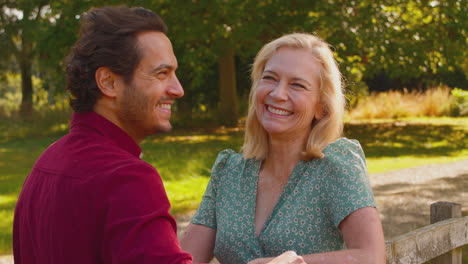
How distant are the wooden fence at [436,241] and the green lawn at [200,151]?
4.44 metres

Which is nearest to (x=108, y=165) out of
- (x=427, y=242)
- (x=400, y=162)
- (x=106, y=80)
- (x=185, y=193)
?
(x=106, y=80)

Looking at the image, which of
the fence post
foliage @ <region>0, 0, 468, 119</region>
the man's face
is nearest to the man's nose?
the man's face

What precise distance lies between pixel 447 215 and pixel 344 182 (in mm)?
1151

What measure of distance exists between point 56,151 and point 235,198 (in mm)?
1153

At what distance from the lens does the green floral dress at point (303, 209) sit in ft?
8.16

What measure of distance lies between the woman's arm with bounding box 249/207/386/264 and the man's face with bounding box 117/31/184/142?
784 mm

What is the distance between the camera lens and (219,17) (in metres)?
16.0

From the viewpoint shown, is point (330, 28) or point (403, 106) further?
→ point (403, 106)

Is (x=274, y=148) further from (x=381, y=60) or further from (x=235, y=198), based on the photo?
(x=381, y=60)

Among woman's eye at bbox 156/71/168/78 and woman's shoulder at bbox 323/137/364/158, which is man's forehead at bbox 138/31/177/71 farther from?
woman's shoulder at bbox 323/137/364/158

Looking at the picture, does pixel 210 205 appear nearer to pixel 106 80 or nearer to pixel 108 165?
pixel 106 80

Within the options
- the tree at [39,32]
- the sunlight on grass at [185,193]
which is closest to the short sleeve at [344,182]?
the sunlight on grass at [185,193]

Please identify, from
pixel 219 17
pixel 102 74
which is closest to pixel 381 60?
pixel 219 17

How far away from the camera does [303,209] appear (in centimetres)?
256
